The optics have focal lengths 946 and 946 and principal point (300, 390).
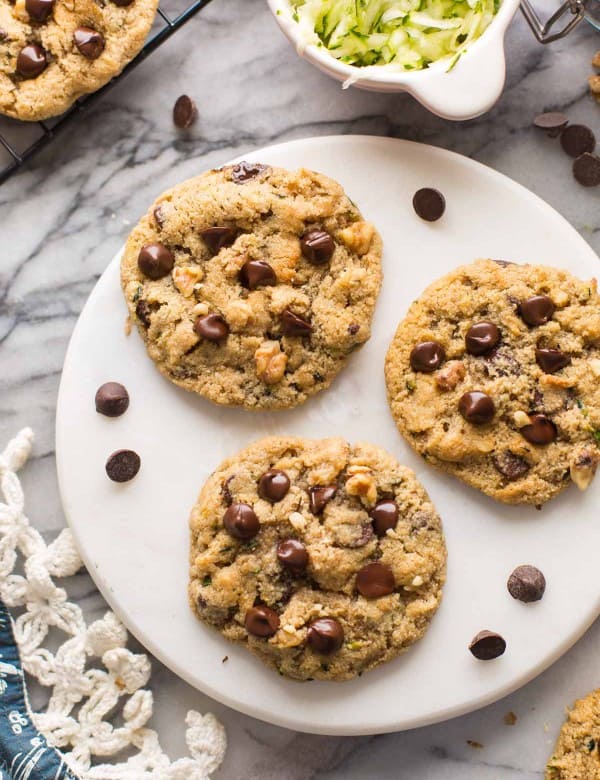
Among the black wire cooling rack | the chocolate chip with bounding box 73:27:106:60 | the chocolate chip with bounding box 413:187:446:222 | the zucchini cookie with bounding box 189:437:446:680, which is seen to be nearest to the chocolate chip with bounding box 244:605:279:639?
the zucchini cookie with bounding box 189:437:446:680

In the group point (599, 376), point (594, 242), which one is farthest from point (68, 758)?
point (594, 242)

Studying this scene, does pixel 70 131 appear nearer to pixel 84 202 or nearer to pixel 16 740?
pixel 84 202

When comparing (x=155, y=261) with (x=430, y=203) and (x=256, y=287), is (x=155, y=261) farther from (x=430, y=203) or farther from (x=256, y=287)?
(x=430, y=203)

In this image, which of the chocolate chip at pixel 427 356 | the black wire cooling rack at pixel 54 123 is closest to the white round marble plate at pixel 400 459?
the chocolate chip at pixel 427 356

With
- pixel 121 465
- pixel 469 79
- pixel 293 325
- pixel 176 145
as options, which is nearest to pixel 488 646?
pixel 293 325

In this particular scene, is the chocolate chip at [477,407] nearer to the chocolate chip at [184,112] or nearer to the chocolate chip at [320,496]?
the chocolate chip at [320,496]

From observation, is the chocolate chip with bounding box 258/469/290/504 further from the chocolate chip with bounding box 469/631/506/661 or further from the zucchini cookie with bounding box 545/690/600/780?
the zucchini cookie with bounding box 545/690/600/780
